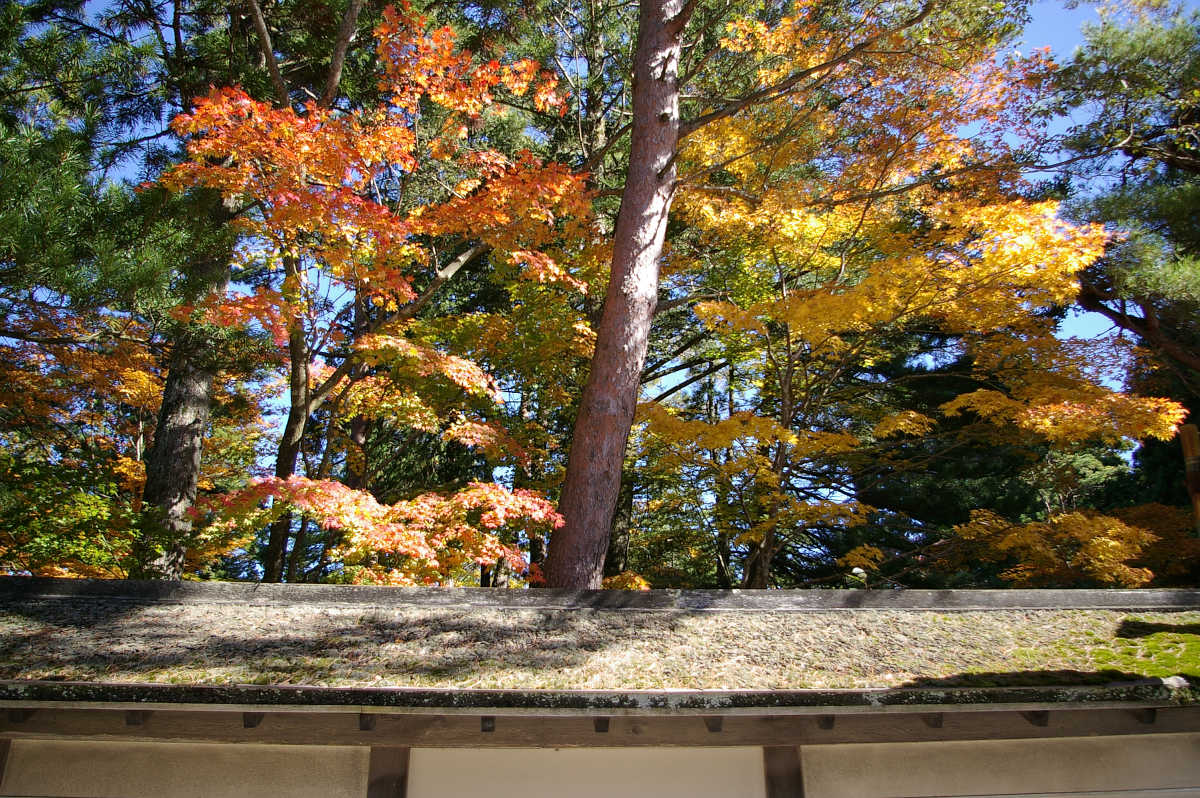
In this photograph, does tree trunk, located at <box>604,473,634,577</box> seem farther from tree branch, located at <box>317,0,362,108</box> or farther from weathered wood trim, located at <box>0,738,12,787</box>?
weathered wood trim, located at <box>0,738,12,787</box>

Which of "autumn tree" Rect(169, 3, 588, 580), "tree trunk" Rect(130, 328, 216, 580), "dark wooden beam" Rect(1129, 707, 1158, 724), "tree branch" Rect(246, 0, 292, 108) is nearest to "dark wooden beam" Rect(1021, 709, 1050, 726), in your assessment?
"dark wooden beam" Rect(1129, 707, 1158, 724)

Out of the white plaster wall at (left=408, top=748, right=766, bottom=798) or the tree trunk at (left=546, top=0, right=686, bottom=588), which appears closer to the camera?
the white plaster wall at (left=408, top=748, right=766, bottom=798)

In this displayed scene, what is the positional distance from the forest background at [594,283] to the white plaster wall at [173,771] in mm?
2983

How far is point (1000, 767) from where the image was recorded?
4.47 m

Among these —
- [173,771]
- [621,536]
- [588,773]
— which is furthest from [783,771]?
[621,536]

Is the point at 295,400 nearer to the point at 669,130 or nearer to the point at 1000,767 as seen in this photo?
the point at 669,130

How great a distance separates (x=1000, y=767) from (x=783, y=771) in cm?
139

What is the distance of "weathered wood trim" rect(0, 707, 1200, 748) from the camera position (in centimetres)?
396

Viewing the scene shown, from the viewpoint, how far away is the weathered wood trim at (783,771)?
4266 mm

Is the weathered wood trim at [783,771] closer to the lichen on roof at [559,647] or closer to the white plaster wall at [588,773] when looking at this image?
the white plaster wall at [588,773]

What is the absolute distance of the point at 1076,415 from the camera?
8383mm

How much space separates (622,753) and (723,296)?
835 centimetres

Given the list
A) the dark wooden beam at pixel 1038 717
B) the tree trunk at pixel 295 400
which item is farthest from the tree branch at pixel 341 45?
the dark wooden beam at pixel 1038 717

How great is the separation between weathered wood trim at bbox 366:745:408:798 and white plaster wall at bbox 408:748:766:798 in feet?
0.19
